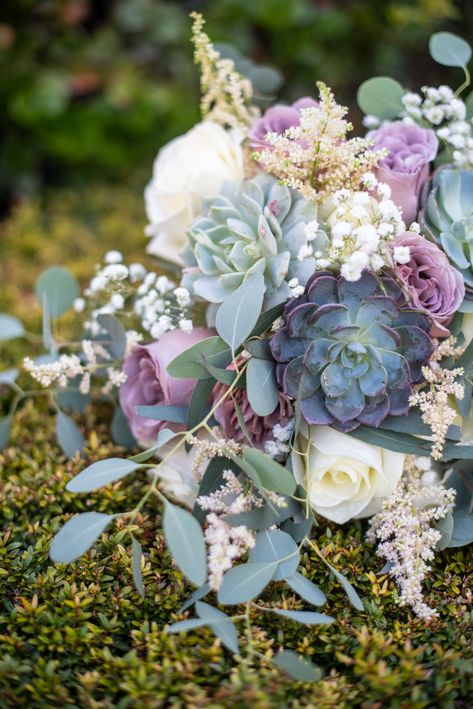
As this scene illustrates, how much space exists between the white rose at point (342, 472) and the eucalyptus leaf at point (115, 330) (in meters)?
0.36

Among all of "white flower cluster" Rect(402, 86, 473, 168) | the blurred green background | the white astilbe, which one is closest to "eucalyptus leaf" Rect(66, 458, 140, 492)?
the white astilbe

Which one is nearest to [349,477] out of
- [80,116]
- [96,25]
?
[80,116]

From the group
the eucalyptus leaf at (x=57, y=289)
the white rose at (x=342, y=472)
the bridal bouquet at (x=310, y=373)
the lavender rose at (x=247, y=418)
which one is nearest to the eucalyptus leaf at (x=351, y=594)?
the bridal bouquet at (x=310, y=373)

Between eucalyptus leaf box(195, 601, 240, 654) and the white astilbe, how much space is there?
0.78 ft

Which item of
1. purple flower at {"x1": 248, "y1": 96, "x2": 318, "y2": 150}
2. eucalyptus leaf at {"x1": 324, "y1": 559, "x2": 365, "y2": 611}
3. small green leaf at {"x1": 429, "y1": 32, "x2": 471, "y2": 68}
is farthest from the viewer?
small green leaf at {"x1": 429, "y1": 32, "x2": 471, "y2": 68}

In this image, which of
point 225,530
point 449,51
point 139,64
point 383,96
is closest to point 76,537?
point 225,530

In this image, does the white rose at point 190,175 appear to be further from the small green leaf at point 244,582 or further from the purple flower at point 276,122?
the small green leaf at point 244,582

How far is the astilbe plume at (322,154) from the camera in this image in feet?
3.16

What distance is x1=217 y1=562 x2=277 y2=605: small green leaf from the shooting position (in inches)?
33.7

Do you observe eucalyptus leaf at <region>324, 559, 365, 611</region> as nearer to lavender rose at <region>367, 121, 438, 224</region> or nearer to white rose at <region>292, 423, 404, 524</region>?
white rose at <region>292, 423, 404, 524</region>

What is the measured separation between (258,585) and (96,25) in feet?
7.62

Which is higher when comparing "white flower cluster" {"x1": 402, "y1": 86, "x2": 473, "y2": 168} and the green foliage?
"white flower cluster" {"x1": 402, "y1": 86, "x2": 473, "y2": 168}

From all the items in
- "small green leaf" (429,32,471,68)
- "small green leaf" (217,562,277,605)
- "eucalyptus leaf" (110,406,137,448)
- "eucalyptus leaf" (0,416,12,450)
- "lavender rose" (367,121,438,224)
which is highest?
"small green leaf" (429,32,471,68)

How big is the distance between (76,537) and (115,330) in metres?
0.41
